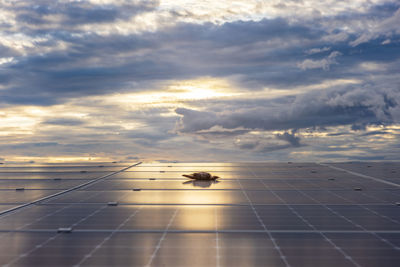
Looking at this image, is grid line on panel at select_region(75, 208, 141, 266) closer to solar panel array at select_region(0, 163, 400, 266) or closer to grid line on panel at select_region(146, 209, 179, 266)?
solar panel array at select_region(0, 163, 400, 266)

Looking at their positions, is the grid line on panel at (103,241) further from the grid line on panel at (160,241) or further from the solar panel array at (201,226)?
the grid line on panel at (160,241)

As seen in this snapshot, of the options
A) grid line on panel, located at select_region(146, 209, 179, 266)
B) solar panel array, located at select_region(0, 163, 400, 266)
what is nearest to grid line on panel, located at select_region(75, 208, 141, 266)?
solar panel array, located at select_region(0, 163, 400, 266)

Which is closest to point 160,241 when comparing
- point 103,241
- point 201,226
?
point 103,241

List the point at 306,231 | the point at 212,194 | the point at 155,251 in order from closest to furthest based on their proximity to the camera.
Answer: the point at 155,251
the point at 306,231
the point at 212,194

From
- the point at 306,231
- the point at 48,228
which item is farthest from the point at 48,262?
the point at 306,231

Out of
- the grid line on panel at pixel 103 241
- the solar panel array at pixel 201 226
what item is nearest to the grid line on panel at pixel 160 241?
the solar panel array at pixel 201 226

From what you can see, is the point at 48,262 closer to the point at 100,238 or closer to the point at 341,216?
the point at 100,238

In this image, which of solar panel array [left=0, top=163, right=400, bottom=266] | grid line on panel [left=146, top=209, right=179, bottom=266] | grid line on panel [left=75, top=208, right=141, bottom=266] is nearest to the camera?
grid line on panel [left=146, top=209, right=179, bottom=266]

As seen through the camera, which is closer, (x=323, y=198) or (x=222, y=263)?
(x=222, y=263)
